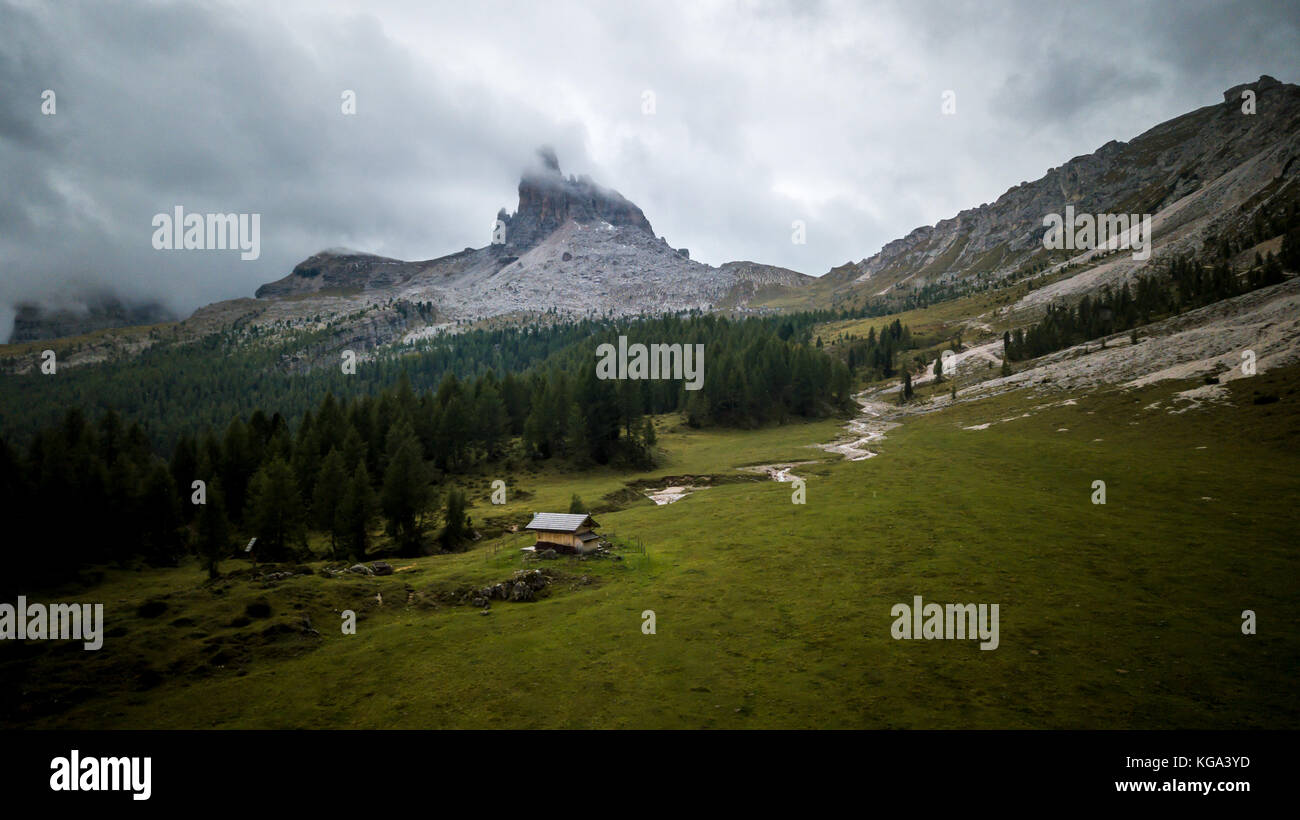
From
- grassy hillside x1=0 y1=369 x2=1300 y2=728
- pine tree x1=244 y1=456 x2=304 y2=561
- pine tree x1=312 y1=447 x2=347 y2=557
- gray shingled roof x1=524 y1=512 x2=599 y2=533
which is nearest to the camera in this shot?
grassy hillside x1=0 y1=369 x2=1300 y2=728

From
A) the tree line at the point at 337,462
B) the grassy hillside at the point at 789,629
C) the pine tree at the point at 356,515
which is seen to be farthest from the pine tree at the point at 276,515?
the grassy hillside at the point at 789,629

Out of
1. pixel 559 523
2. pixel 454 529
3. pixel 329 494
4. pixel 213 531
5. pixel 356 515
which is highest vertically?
pixel 329 494

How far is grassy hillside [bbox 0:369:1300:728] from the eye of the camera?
72.1 ft

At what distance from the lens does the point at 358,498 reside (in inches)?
2254

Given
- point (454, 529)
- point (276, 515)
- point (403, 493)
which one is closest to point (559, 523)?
point (454, 529)

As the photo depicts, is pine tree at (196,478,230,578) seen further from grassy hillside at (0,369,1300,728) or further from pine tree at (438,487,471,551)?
pine tree at (438,487,471,551)

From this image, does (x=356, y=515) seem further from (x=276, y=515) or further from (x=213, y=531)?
(x=213, y=531)

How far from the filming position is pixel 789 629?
30.1 metres

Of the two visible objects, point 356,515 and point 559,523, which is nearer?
point 559,523

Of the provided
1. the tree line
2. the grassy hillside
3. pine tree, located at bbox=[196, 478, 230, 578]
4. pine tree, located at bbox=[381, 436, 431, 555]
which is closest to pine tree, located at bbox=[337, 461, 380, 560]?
the tree line
